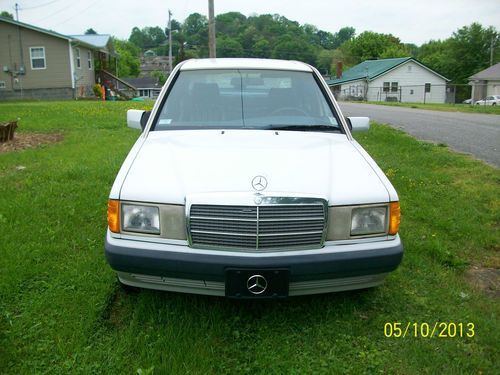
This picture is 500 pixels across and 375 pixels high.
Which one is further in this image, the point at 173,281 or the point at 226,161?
the point at 226,161

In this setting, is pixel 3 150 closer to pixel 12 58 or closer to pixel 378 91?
pixel 12 58

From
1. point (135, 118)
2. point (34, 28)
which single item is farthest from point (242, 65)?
point (34, 28)

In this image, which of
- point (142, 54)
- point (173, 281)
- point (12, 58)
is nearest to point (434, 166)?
point (173, 281)

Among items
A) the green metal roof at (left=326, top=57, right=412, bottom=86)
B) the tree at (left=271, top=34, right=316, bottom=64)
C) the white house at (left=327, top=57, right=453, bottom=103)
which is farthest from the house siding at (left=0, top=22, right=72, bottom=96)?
the tree at (left=271, top=34, right=316, bottom=64)

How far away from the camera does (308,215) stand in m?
2.53

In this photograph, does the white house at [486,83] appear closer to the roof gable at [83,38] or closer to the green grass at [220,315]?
the roof gable at [83,38]

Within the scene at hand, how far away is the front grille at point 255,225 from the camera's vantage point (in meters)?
2.47

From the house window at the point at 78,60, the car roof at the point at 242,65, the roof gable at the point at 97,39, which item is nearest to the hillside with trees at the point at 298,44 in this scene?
the roof gable at the point at 97,39

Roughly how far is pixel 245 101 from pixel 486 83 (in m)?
51.6

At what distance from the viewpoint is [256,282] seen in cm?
247

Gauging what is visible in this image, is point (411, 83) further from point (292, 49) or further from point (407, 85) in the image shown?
point (292, 49)

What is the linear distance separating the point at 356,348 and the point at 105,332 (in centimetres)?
146

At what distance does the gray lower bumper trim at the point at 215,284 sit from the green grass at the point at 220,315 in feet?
0.90

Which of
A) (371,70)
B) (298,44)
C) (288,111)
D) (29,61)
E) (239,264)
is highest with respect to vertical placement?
(298,44)
